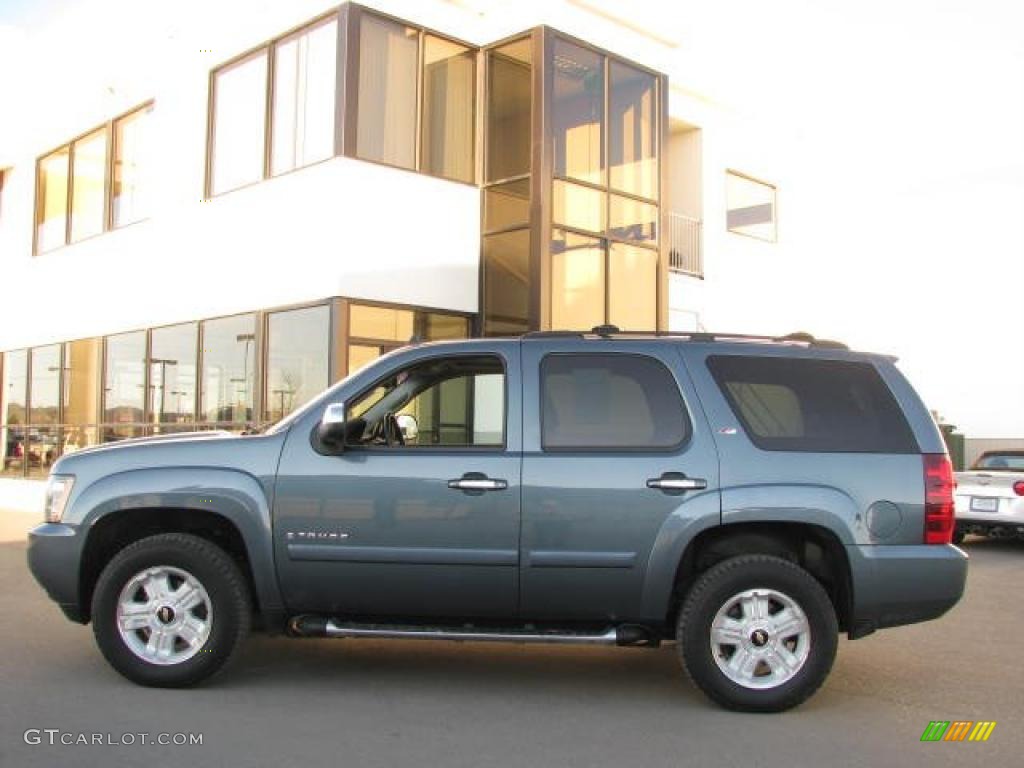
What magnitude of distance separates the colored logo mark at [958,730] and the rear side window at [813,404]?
1.37m

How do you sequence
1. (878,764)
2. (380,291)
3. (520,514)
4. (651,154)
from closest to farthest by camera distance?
1. (878,764)
2. (520,514)
3. (380,291)
4. (651,154)

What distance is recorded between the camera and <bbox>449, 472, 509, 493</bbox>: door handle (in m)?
5.61

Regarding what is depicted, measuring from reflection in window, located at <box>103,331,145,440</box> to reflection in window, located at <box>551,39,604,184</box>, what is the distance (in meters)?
7.17

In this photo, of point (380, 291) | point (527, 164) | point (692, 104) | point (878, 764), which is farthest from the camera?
point (692, 104)

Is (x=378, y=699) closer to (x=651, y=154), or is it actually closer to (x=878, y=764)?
(x=878, y=764)

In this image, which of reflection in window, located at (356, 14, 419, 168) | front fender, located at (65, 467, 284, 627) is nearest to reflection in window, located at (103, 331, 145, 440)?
reflection in window, located at (356, 14, 419, 168)

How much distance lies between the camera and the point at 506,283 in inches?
575

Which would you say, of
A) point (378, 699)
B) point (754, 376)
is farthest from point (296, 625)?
point (754, 376)

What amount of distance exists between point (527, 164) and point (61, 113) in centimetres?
963

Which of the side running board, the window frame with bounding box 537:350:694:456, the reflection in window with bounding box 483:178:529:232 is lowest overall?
the side running board

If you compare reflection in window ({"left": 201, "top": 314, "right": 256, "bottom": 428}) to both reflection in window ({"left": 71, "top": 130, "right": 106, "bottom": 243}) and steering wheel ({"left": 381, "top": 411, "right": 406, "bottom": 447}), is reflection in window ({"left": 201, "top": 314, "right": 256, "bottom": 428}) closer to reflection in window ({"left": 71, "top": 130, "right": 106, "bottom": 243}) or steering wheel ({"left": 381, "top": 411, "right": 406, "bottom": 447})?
reflection in window ({"left": 71, "top": 130, "right": 106, "bottom": 243})

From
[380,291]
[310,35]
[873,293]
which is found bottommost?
[380,291]

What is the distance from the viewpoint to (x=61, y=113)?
1925 centimetres

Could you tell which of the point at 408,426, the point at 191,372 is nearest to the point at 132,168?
the point at 191,372
